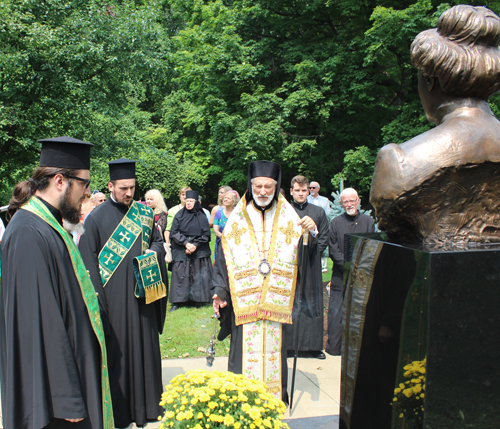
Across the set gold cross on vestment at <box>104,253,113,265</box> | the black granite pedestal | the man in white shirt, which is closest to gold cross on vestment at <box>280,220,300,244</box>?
gold cross on vestment at <box>104,253,113,265</box>

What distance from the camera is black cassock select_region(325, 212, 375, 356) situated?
19.3 ft

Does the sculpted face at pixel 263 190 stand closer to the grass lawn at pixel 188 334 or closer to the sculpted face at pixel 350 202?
the grass lawn at pixel 188 334

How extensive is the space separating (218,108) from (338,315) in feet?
51.7

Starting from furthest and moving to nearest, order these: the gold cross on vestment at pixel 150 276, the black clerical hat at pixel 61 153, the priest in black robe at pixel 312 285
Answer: the priest in black robe at pixel 312 285 < the gold cross on vestment at pixel 150 276 < the black clerical hat at pixel 61 153

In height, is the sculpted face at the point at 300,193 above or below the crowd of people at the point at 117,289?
above

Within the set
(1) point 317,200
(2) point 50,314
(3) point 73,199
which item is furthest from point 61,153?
(1) point 317,200

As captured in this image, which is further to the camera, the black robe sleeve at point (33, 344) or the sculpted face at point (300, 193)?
the sculpted face at point (300, 193)

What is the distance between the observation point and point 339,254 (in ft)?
19.5

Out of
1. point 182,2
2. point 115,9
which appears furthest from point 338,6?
point 182,2

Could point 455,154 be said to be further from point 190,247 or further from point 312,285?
point 190,247

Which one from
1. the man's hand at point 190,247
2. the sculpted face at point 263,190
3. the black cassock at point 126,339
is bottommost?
the black cassock at point 126,339

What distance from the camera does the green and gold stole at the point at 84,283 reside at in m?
2.56

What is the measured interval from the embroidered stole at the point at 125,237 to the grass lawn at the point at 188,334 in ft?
5.02

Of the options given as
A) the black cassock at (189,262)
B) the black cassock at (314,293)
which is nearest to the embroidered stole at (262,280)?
the black cassock at (314,293)
